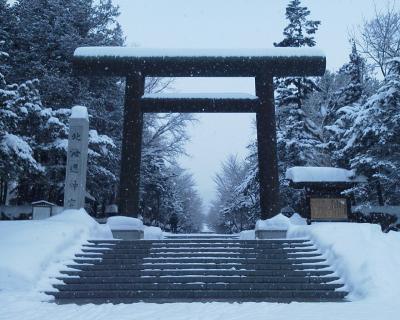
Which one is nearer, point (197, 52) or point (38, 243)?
point (38, 243)

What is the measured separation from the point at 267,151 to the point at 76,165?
608cm

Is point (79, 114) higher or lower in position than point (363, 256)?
higher

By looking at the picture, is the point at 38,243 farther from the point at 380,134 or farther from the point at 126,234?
the point at 380,134

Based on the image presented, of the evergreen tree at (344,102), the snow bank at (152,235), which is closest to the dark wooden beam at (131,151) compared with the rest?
the snow bank at (152,235)

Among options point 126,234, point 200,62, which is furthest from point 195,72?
point 126,234

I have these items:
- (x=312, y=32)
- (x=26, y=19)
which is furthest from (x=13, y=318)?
(x=312, y=32)

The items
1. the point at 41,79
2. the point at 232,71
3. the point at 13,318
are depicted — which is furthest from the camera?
the point at 41,79

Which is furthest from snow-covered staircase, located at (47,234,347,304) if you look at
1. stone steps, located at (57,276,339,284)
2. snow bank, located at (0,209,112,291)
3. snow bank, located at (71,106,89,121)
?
snow bank, located at (71,106,89,121)

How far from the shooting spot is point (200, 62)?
14.2 meters

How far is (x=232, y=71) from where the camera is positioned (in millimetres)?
14633

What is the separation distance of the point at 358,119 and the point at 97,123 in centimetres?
1471

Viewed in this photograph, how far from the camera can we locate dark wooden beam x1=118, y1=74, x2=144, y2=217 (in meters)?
13.7

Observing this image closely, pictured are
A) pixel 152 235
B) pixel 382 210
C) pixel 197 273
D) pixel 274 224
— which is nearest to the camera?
pixel 197 273

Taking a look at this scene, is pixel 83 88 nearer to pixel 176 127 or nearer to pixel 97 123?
pixel 97 123
